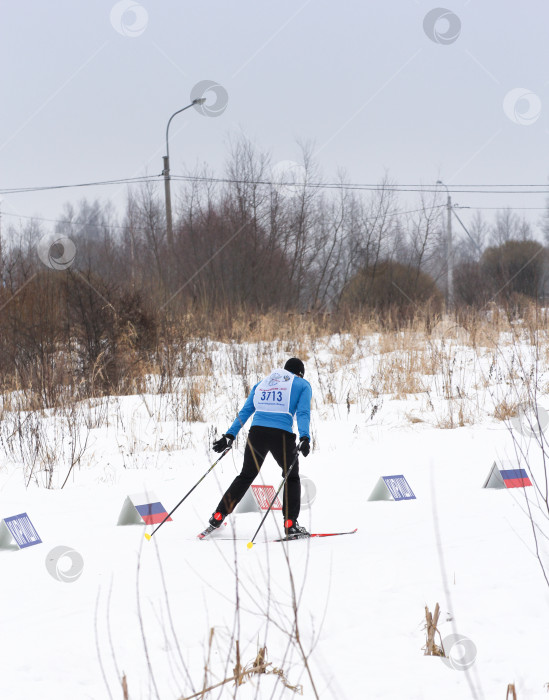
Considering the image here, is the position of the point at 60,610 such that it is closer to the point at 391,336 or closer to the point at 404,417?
the point at 404,417

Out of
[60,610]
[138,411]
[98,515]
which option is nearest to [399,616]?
[60,610]

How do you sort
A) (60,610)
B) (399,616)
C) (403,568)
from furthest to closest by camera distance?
1. (403,568)
2. (60,610)
3. (399,616)

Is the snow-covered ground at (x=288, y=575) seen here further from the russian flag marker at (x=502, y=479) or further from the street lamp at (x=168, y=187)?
the street lamp at (x=168, y=187)

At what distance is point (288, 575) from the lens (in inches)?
183

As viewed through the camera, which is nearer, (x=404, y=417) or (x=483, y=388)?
Result: (x=404, y=417)

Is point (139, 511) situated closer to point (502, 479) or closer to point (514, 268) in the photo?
point (502, 479)

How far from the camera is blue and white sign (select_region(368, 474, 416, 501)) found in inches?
257

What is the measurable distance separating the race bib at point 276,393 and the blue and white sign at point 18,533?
73.3 inches

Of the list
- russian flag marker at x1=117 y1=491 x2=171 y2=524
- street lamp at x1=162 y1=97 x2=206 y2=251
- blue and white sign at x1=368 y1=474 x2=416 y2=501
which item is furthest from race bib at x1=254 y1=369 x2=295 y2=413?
street lamp at x1=162 y1=97 x2=206 y2=251

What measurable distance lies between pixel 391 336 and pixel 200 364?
4031 mm

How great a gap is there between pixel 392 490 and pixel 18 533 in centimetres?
302

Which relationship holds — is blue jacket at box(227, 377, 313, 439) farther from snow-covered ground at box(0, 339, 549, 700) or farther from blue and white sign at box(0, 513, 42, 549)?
blue and white sign at box(0, 513, 42, 549)

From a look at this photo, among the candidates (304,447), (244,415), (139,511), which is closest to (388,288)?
(244,415)

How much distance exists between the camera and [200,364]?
12.8 m
